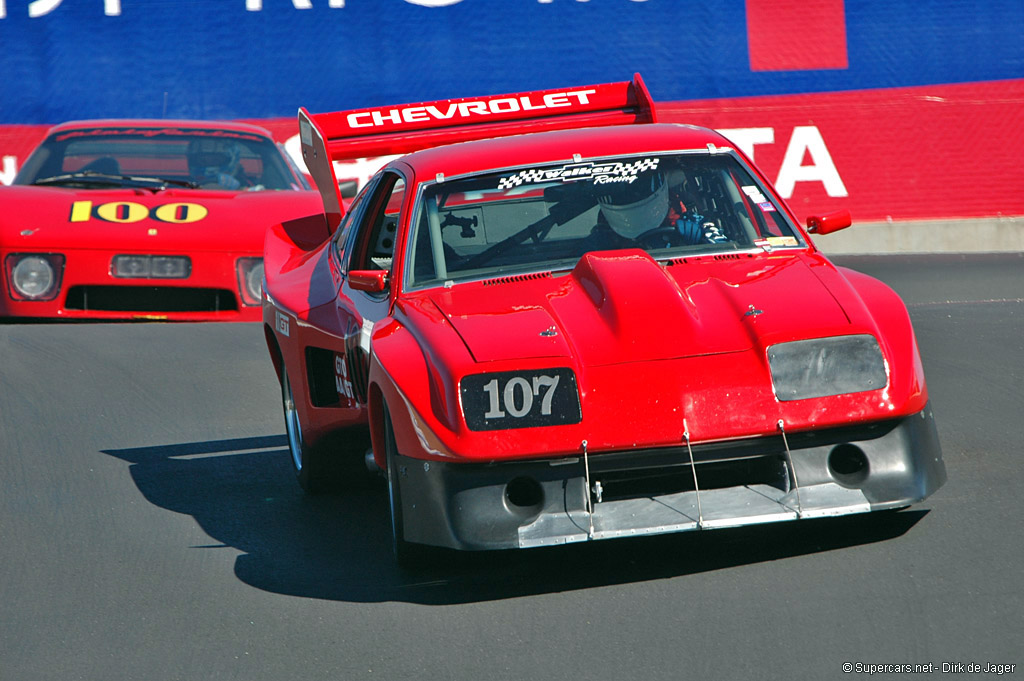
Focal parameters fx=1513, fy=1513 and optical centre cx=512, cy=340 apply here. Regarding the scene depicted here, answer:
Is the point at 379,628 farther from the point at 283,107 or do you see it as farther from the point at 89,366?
the point at 283,107

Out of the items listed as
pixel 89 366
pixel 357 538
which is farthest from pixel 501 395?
pixel 89 366

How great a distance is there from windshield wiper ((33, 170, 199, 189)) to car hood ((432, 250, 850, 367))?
6159mm

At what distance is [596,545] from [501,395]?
0.92 m

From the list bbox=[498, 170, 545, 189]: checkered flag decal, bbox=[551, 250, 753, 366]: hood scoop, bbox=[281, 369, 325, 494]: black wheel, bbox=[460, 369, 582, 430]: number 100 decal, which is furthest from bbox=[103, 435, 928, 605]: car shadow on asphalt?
bbox=[498, 170, 545, 189]: checkered flag decal

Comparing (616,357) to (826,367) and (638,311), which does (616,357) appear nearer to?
(638,311)

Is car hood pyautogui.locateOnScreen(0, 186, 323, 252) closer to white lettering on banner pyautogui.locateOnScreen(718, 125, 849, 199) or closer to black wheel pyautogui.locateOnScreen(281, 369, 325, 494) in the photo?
black wheel pyautogui.locateOnScreen(281, 369, 325, 494)

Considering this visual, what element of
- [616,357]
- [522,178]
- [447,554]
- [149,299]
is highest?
[522,178]

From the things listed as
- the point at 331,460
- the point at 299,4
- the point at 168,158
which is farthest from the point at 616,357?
the point at 299,4

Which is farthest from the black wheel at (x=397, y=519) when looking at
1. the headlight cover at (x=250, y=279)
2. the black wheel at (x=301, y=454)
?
the headlight cover at (x=250, y=279)

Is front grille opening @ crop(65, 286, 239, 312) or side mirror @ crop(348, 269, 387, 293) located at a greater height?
side mirror @ crop(348, 269, 387, 293)

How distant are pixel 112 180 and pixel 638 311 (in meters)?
7.03

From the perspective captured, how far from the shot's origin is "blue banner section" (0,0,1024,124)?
52.6ft

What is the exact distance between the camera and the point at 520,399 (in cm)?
444

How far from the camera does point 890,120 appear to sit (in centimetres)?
1539
